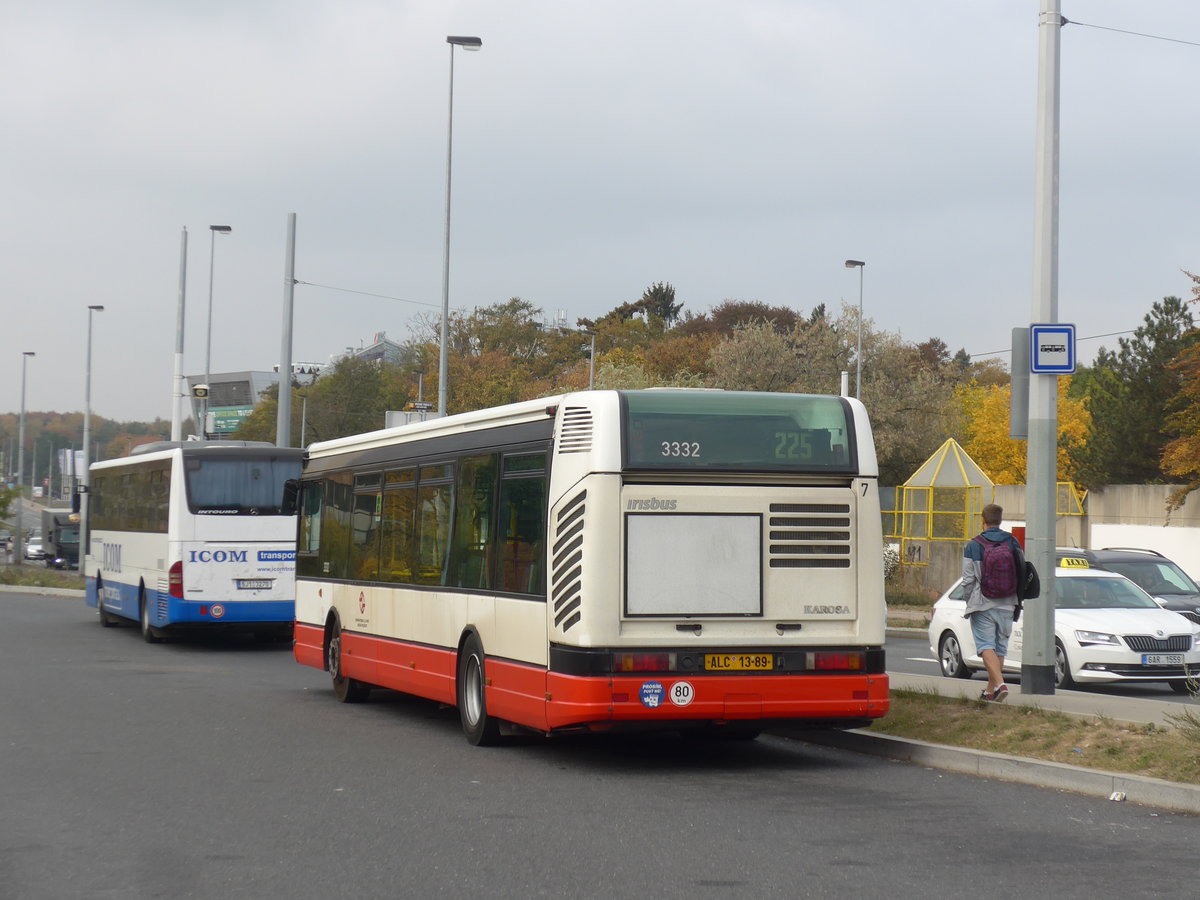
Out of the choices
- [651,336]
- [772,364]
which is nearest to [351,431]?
[651,336]

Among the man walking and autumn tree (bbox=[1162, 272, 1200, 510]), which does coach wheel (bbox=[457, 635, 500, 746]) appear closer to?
the man walking

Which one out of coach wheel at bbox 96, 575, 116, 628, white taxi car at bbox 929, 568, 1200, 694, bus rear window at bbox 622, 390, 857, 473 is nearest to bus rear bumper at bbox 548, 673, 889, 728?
bus rear window at bbox 622, 390, 857, 473

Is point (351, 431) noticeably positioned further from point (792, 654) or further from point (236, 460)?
point (792, 654)

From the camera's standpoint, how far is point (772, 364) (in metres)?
68.0

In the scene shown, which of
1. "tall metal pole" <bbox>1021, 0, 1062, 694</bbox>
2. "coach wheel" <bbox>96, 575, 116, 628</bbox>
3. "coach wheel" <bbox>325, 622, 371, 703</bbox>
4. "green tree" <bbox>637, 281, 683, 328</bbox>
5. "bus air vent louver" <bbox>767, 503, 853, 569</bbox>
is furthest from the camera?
"green tree" <bbox>637, 281, 683, 328</bbox>

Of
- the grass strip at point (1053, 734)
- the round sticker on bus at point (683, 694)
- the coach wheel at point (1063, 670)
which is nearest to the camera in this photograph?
the grass strip at point (1053, 734)

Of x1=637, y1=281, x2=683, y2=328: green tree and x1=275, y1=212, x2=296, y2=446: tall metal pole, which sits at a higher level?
x1=637, y1=281, x2=683, y2=328: green tree

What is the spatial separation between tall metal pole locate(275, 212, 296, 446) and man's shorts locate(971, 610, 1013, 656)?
25.2 meters

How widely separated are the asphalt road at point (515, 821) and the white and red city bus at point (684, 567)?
0.56 metres

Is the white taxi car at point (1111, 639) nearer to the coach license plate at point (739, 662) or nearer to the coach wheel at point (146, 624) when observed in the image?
the coach license plate at point (739, 662)

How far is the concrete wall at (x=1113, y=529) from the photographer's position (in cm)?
4078

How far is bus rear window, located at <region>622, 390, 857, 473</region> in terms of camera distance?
11883mm

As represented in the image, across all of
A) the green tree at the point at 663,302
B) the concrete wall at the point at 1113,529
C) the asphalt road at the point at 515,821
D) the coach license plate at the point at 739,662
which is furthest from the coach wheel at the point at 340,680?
the green tree at the point at 663,302

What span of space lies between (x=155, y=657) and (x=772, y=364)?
46.4 m
